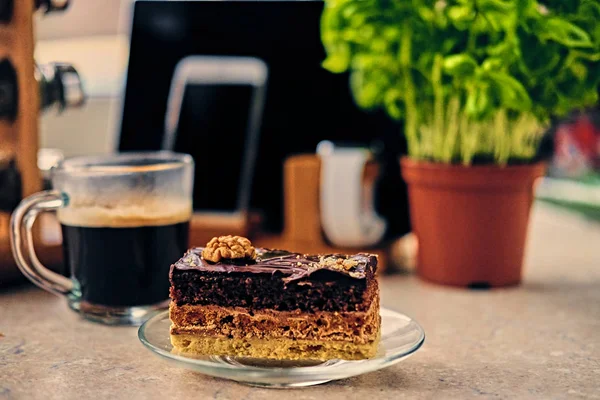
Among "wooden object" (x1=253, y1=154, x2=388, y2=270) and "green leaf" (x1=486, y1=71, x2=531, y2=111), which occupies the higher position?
"green leaf" (x1=486, y1=71, x2=531, y2=111)

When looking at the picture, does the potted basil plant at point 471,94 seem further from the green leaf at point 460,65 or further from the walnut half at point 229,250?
the walnut half at point 229,250

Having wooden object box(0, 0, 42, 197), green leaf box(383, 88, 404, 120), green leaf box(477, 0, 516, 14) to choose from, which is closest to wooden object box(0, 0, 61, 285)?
wooden object box(0, 0, 42, 197)

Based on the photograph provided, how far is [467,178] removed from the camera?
3.31 ft

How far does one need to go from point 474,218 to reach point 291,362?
1.44 ft

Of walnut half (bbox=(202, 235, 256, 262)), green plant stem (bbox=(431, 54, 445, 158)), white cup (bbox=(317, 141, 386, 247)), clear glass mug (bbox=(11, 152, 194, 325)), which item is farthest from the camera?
white cup (bbox=(317, 141, 386, 247))

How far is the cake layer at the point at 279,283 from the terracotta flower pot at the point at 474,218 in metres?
0.34

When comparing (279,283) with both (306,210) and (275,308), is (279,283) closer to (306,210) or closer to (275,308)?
(275,308)

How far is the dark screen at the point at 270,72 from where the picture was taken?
135cm

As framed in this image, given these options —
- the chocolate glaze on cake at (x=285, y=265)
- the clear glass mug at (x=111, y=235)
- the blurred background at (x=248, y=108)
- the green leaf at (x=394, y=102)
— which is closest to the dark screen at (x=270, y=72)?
the blurred background at (x=248, y=108)

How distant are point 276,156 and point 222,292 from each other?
0.68 metres

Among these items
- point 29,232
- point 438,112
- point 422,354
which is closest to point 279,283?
point 422,354

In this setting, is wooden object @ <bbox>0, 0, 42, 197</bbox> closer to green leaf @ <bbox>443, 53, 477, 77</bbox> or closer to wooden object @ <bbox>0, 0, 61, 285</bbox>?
wooden object @ <bbox>0, 0, 61, 285</bbox>

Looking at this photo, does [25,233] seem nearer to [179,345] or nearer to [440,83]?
[179,345]

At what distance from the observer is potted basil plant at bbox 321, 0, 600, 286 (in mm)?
912
